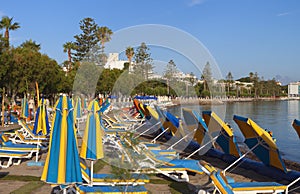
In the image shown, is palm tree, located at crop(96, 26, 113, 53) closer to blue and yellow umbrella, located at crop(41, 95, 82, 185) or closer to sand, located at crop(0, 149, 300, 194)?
sand, located at crop(0, 149, 300, 194)

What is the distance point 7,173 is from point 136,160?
3.22m

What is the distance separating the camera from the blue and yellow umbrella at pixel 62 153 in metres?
4.77

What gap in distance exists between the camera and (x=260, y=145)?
705cm

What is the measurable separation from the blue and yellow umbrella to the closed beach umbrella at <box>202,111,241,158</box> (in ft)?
Answer: 12.6

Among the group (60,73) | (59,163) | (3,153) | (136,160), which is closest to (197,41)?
(136,160)

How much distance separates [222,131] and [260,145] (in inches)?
45.9

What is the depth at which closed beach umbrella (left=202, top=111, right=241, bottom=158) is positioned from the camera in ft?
25.6

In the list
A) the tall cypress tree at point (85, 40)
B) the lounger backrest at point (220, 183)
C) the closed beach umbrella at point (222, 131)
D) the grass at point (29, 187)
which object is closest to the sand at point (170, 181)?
the grass at point (29, 187)

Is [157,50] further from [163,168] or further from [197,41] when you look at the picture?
[163,168]

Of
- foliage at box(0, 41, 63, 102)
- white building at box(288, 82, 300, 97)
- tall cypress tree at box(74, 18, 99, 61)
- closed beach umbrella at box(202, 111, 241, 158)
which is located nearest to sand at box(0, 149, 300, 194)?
closed beach umbrella at box(202, 111, 241, 158)

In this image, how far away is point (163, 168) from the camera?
7.29 meters

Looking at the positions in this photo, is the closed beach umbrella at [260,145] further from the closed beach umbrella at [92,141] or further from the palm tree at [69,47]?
the palm tree at [69,47]

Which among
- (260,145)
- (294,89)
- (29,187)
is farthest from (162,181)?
(294,89)

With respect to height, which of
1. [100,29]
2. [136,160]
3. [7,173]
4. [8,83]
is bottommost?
[7,173]
